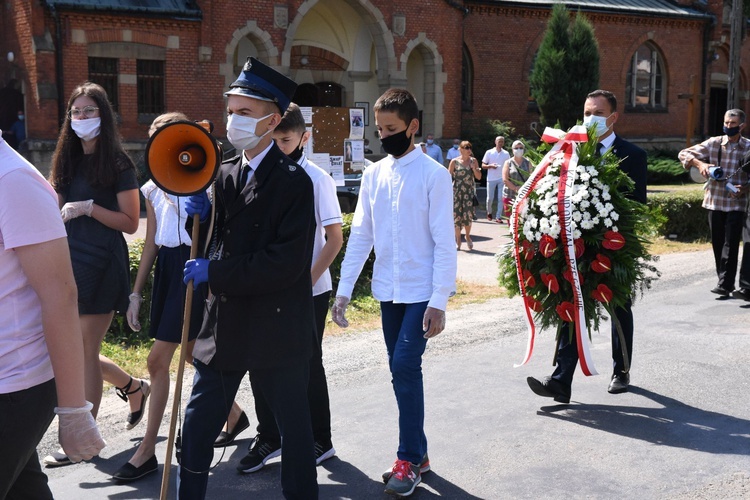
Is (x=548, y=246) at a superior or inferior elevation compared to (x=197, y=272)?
inferior

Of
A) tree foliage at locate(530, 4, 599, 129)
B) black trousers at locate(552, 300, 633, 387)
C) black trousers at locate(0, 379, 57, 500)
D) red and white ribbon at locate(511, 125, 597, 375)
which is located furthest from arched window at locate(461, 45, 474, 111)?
black trousers at locate(0, 379, 57, 500)

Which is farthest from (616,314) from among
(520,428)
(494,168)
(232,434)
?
(494,168)

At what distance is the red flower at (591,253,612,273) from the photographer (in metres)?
6.14

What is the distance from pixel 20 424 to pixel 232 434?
2878 mm

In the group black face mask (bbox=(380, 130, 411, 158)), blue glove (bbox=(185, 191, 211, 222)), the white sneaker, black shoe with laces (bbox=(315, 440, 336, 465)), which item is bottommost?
the white sneaker

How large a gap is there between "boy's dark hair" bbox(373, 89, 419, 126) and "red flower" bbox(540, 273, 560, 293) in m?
1.82

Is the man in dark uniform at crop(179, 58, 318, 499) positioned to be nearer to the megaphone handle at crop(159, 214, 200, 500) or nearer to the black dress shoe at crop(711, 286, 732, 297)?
the megaphone handle at crop(159, 214, 200, 500)

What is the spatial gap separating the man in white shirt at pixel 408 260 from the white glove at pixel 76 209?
1.60m

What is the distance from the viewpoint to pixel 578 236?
616 centimetres

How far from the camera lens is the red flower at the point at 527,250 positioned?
20.9ft

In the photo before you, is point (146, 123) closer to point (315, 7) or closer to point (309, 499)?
point (315, 7)

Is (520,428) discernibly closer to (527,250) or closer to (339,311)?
(527,250)

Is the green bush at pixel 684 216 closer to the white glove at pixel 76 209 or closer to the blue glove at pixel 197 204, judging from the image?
the white glove at pixel 76 209

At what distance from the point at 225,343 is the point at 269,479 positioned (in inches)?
59.5
